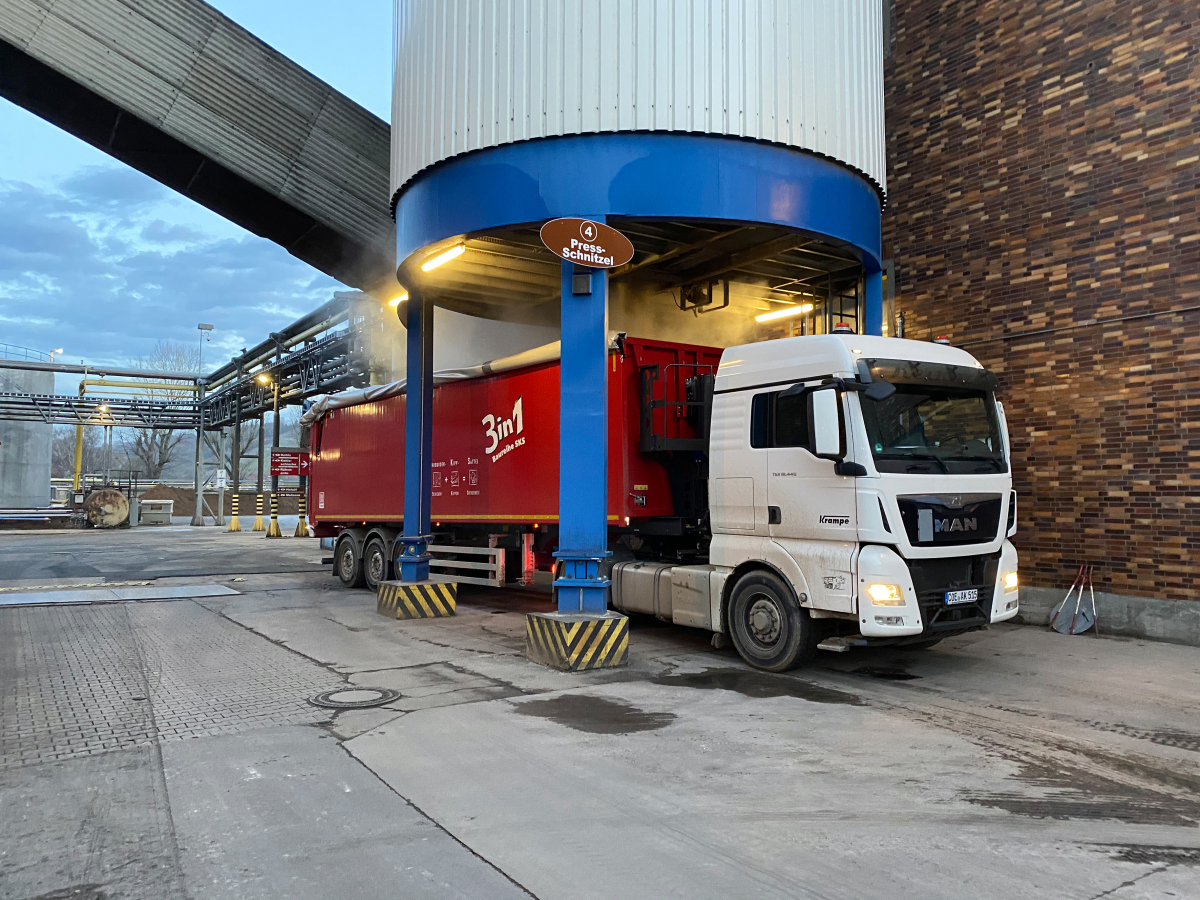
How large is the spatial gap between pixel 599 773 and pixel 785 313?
9.69 metres

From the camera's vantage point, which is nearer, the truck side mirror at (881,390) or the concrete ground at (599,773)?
the concrete ground at (599,773)

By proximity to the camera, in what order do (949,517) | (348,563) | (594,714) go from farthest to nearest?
(348,563)
(949,517)
(594,714)

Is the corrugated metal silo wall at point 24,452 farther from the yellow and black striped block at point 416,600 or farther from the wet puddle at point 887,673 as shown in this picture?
the wet puddle at point 887,673

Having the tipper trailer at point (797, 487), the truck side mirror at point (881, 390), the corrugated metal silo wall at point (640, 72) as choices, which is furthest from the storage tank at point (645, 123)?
the truck side mirror at point (881, 390)

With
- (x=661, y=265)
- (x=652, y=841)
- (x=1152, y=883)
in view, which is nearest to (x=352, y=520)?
(x=661, y=265)

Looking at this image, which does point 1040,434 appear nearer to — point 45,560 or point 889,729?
point 889,729

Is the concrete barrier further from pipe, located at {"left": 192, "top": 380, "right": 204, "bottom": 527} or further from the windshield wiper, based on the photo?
pipe, located at {"left": 192, "top": 380, "right": 204, "bottom": 527}

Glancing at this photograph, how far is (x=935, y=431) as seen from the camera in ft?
24.9

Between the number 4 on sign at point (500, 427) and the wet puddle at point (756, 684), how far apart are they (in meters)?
4.78

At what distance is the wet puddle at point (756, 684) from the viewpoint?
276 inches

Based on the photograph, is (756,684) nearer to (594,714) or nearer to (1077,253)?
(594,714)

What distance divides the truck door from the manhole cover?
3795 mm

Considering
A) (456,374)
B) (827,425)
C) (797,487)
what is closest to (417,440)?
(456,374)

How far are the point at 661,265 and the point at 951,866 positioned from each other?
896cm
